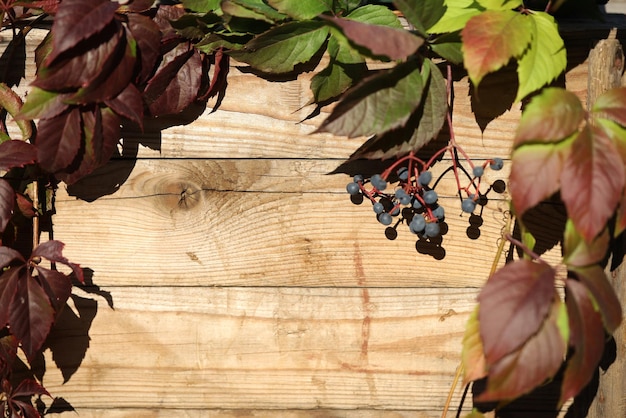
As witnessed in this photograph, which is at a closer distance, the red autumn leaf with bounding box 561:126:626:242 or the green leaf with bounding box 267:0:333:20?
the red autumn leaf with bounding box 561:126:626:242

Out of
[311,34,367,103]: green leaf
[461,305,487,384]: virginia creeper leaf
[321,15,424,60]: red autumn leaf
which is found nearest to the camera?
[321,15,424,60]: red autumn leaf

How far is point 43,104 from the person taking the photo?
93 cm

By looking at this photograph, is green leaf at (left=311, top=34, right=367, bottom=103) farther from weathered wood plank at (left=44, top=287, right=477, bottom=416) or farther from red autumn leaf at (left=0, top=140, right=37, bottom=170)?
red autumn leaf at (left=0, top=140, right=37, bottom=170)

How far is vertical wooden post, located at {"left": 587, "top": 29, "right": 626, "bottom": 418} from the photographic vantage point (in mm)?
964

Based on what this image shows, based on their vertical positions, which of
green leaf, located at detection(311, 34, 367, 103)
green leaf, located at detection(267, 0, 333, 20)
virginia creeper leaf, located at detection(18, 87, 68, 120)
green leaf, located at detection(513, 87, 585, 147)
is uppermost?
green leaf, located at detection(267, 0, 333, 20)

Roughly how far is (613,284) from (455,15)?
53cm

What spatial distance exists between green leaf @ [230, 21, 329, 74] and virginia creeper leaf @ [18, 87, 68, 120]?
0.94ft

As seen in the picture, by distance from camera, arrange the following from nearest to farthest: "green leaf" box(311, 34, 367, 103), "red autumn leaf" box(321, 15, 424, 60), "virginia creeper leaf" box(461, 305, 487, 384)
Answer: "red autumn leaf" box(321, 15, 424, 60) < "virginia creeper leaf" box(461, 305, 487, 384) < "green leaf" box(311, 34, 367, 103)

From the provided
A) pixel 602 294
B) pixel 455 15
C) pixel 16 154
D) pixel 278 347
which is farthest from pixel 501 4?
pixel 16 154

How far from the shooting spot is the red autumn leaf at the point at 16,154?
3.13 ft

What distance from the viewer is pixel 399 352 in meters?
1.05

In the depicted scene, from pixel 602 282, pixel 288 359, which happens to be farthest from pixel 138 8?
pixel 602 282

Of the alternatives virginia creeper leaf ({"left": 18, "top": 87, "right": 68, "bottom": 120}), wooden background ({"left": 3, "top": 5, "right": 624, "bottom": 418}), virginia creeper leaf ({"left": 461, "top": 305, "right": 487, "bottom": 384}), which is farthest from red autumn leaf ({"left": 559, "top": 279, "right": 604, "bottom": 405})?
virginia creeper leaf ({"left": 18, "top": 87, "right": 68, "bottom": 120})

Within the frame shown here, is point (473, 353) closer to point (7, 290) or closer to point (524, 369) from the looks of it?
point (524, 369)
